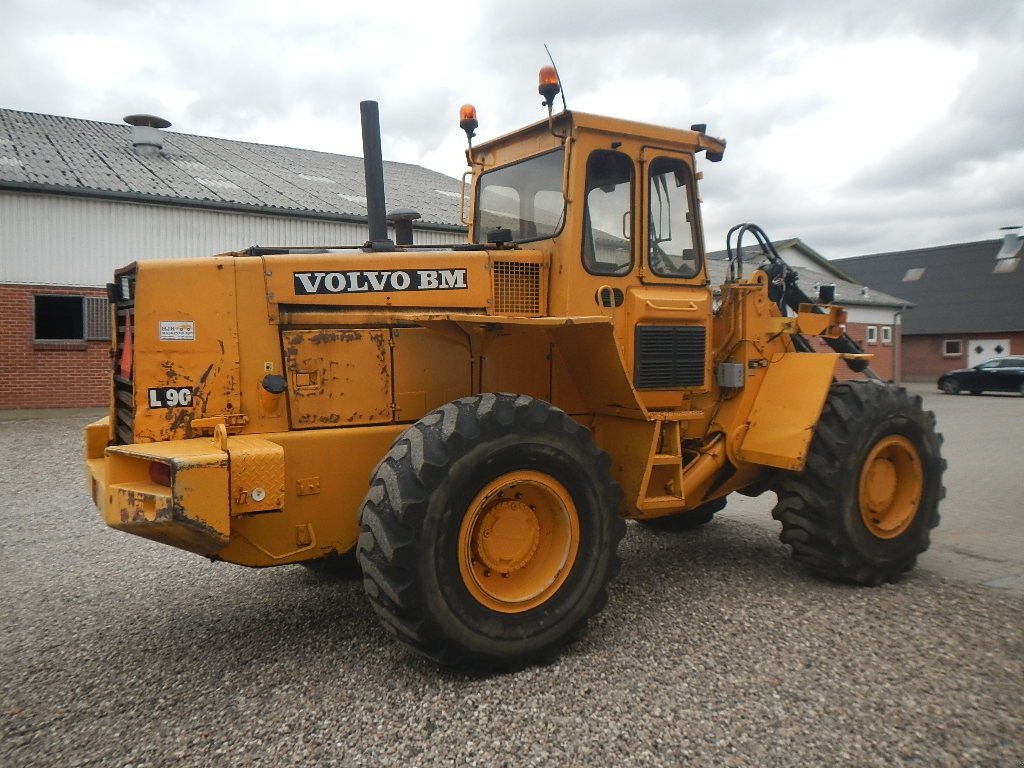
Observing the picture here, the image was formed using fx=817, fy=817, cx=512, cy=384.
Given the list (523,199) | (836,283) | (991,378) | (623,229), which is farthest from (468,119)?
(836,283)

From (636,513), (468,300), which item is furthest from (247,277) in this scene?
(636,513)

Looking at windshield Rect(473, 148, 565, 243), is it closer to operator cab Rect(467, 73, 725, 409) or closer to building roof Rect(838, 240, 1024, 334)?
operator cab Rect(467, 73, 725, 409)

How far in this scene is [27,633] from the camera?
4750mm

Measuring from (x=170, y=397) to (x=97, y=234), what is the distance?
13620 millimetres

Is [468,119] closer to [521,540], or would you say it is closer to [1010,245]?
[521,540]

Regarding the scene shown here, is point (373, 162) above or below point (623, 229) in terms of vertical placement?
above

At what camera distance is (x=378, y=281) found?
177 inches

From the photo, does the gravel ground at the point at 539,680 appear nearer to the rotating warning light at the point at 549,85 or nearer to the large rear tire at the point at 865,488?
the large rear tire at the point at 865,488

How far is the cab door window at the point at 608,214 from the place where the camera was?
16.0 feet

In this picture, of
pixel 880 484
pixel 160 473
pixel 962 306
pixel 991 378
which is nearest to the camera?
pixel 160 473

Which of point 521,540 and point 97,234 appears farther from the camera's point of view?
point 97,234

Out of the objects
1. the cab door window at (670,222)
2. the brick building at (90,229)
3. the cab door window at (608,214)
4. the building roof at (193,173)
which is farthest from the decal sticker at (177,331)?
the building roof at (193,173)

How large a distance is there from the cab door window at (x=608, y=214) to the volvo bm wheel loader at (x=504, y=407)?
14 mm

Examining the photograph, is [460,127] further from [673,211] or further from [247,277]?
[247,277]
